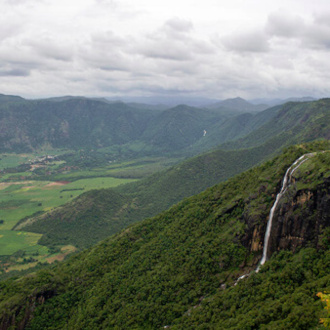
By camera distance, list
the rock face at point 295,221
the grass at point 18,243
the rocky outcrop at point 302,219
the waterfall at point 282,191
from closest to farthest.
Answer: the rocky outcrop at point 302,219 < the rock face at point 295,221 < the waterfall at point 282,191 < the grass at point 18,243

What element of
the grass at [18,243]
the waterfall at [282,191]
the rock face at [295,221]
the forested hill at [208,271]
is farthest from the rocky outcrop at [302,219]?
the grass at [18,243]

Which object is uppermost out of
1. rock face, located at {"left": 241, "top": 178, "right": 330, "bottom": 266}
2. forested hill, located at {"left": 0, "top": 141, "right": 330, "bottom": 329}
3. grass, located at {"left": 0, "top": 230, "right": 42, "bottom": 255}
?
rock face, located at {"left": 241, "top": 178, "right": 330, "bottom": 266}

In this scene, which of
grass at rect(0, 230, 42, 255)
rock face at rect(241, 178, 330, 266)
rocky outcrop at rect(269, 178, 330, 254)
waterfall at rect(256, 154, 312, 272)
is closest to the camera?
rocky outcrop at rect(269, 178, 330, 254)

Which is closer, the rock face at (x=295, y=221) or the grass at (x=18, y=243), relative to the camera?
the rock face at (x=295, y=221)

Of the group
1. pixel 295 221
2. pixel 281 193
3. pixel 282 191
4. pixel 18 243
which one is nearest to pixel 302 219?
pixel 295 221

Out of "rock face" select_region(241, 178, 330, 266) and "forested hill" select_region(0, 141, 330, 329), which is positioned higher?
"rock face" select_region(241, 178, 330, 266)

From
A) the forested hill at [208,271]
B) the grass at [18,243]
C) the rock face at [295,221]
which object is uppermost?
the rock face at [295,221]

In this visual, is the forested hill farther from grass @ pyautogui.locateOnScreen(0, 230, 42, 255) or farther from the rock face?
grass @ pyautogui.locateOnScreen(0, 230, 42, 255)

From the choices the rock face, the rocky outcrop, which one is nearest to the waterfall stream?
the rock face

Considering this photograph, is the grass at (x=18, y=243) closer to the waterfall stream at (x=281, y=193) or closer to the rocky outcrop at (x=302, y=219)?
the waterfall stream at (x=281, y=193)
